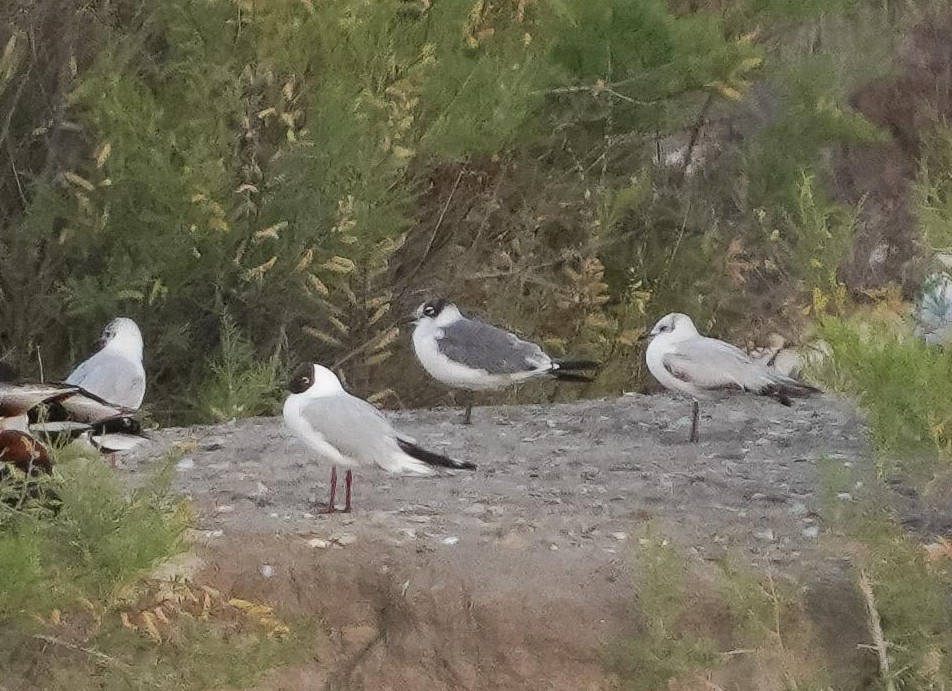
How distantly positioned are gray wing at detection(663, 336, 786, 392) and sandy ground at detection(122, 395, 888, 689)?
0.75ft

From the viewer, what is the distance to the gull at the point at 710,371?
4.27 metres

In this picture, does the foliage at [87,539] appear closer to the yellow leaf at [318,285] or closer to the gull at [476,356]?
the gull at [476,356]

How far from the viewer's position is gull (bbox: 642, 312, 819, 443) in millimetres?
4270

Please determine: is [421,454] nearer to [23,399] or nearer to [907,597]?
[23,399]

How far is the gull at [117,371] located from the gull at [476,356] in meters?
0.93

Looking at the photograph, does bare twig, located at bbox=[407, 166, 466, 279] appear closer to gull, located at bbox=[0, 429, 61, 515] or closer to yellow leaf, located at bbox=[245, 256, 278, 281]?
yellow leaf, located at bbox=[245, 256, 278, 281]

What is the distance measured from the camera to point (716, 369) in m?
4.28

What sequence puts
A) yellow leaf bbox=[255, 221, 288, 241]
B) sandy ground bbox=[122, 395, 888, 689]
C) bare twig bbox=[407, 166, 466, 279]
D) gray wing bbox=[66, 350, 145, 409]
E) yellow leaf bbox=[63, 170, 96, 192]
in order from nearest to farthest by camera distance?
sandy ground bbox=[122, 395, 888, 689], gray wing bbox=[66, 350, 145, 409], yellow leaf bbox=[63, 170, 96, 192], yellow leaf bbox=[255, 221, 288, 241], bare twig bbox=[407, 166, 466, 279]

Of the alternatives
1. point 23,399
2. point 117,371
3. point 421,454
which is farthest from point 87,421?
point 117,371

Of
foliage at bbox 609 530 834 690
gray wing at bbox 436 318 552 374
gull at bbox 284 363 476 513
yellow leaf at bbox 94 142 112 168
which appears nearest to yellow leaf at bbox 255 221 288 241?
yellow leaf at bbox 94 142 112 168

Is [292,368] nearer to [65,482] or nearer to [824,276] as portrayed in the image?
[824,276]

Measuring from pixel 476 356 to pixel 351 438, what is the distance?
1.18 metres

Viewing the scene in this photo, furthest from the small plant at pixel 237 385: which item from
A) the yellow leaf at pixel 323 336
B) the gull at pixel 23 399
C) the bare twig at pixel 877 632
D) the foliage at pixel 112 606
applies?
the bare twig at pixel 877 632

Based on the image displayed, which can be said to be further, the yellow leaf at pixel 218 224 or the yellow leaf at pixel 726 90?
the yellow leaf at pixel 726 90
